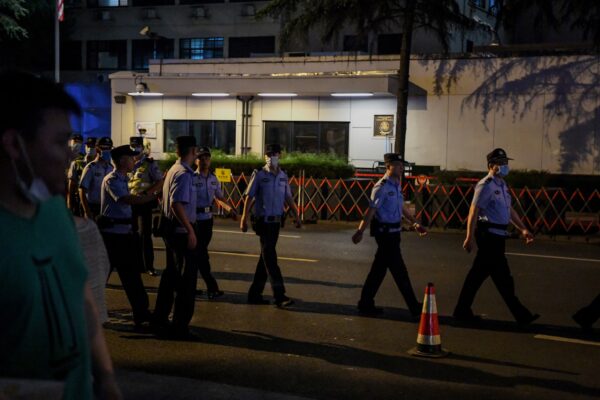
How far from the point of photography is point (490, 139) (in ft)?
94.5

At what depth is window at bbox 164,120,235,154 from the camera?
33250 millimetres

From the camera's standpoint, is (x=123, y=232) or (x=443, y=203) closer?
(x=123, y=232)

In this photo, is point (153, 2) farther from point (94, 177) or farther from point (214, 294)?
point (214, 294)

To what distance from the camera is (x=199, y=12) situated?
4319 cm

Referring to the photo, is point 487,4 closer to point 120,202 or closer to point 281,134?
point 281,134

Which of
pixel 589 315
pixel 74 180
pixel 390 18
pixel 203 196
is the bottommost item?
pixel 589 315

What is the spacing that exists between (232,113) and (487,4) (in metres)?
12.5

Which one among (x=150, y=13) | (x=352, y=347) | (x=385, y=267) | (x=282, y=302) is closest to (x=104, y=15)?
(x=150, y=13)

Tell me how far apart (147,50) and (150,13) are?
2.32 metres

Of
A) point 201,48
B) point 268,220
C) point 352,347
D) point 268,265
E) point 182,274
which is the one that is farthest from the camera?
point 201,48

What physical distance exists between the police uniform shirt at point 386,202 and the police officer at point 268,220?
131cm

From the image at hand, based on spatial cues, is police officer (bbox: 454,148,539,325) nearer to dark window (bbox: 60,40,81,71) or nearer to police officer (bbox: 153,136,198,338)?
police officer (bbox: 153,136,198,338)

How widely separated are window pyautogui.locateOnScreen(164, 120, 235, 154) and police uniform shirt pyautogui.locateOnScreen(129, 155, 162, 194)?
68.4 ft

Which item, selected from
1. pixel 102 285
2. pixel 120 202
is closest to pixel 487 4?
pixel 120 202
